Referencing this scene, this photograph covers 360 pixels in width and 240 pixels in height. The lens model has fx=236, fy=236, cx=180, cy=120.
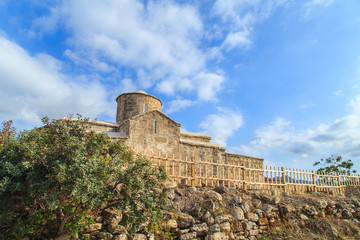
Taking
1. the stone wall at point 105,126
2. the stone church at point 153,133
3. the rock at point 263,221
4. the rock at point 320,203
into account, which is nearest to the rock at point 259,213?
the rock at point 263,221

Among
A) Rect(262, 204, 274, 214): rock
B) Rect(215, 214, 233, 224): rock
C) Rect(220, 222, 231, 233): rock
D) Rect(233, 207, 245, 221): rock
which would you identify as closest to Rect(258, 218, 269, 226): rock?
Rect(262, 204, 274, 214): rock

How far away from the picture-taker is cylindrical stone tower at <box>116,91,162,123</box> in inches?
793

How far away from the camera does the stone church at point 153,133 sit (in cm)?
1644

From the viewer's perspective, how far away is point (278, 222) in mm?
9797

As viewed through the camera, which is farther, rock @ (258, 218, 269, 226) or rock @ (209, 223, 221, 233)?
rock @ (258, 218, 269, 226)

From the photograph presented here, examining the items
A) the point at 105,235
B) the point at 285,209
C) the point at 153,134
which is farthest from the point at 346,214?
the point at 153,134

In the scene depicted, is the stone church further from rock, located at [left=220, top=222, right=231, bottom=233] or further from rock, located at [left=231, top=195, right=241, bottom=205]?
Answer: rock, located at [left=220, top=222, right=231, bottom=233]

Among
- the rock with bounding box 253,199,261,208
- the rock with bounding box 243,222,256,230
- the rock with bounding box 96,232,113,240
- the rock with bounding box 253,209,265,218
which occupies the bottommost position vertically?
the rock with bounding box 243,222,256,230

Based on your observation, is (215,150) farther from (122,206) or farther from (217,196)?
(122,206)

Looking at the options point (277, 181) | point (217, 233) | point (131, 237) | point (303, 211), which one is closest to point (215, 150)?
point (277, 181)

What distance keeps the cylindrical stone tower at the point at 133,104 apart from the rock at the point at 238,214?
13.0m

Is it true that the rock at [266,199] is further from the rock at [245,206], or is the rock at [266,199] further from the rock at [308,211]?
the rock at [308,211]

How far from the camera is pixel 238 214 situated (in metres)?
8.95

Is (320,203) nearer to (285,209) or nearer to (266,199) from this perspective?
(285,209)
